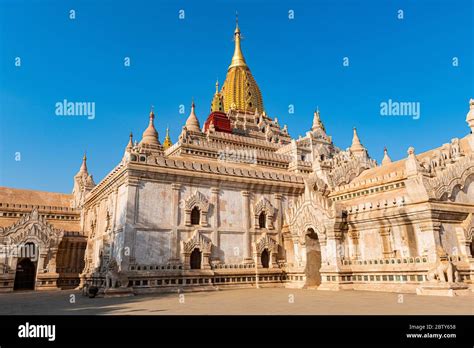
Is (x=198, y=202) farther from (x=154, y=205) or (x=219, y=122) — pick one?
(x=219, y=122)

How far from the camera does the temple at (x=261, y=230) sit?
22.1 meters

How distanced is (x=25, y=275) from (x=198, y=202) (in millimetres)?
18880

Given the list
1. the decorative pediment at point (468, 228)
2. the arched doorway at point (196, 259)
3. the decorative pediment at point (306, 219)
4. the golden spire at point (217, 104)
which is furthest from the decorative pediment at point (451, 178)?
the golden spire at point (217, 104)

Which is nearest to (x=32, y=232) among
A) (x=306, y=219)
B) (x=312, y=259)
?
(x=306, y=219)

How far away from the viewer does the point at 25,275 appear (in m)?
33.9

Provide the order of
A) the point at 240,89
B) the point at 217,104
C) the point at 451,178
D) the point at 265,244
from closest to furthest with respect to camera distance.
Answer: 1. the point at 451,178
2. the point at 265,244
3. the point at 217,104
4. the point at 240,89

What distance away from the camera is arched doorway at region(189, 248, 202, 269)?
27128 mm

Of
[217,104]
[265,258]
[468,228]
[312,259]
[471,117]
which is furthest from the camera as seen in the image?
[217,104]

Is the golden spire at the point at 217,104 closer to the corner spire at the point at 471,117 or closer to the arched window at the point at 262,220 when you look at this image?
the arched window at the point at 262,220

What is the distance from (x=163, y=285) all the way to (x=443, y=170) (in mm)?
19796

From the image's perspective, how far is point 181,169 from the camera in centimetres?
2816

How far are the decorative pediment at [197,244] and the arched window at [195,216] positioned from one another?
101cm
